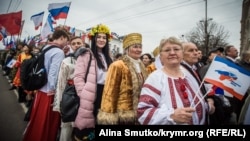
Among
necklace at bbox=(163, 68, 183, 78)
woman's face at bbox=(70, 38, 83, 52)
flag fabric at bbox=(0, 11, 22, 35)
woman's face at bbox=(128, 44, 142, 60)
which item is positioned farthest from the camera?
flag fabric at bbox=(0, 11, 22, 35)

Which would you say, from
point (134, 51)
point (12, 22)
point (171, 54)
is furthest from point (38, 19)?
point (171, 54)

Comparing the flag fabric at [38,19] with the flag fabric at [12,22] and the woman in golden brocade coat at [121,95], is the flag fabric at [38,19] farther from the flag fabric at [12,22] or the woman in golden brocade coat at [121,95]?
the woman in golden brocade coat at [121,95]

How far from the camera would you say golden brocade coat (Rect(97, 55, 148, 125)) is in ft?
5.88

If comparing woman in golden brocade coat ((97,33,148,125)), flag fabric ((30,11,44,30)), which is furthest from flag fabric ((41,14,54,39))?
woman in golden brocade coat ((97,33,148,125))

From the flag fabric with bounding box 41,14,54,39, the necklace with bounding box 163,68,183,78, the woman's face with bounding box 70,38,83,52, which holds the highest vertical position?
the flag fabric with bounding box 41,14,54,39

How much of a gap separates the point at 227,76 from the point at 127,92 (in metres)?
0.72

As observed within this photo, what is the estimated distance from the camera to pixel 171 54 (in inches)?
59.5

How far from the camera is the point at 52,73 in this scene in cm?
257

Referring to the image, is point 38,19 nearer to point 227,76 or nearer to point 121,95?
point 121,95

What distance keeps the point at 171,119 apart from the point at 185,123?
0.50 feet

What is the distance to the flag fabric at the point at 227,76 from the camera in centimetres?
163

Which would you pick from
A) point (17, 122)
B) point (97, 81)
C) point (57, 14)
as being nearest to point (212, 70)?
point (97, 81)

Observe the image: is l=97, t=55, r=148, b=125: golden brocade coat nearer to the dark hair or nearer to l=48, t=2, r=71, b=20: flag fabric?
the dark hair

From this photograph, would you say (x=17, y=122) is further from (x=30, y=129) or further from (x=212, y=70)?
(x=212, y=70)
